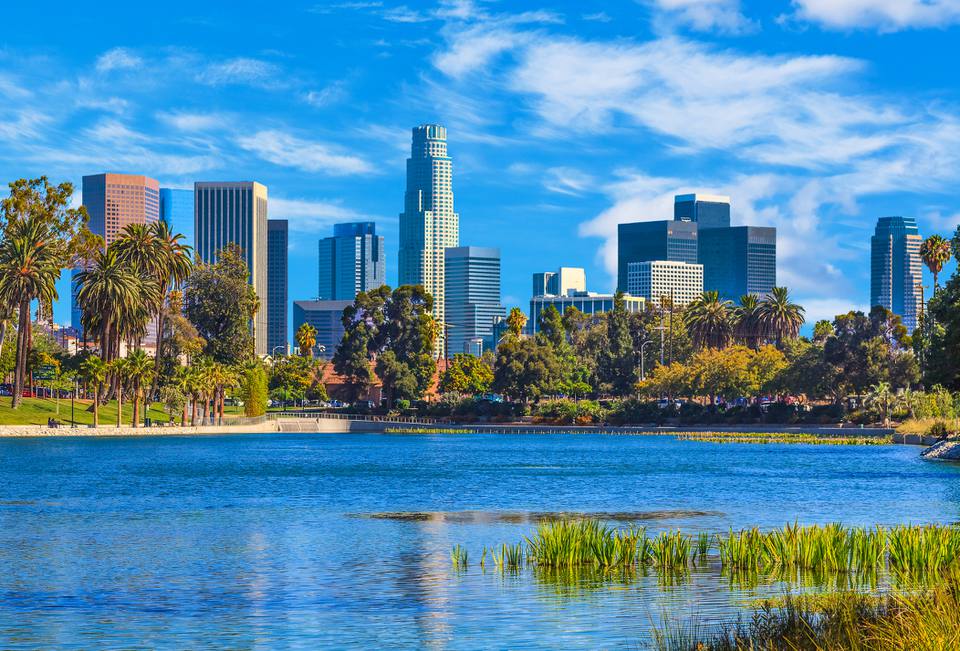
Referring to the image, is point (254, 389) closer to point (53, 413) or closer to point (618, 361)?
point (53, 413)

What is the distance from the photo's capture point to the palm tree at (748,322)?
7367 inches

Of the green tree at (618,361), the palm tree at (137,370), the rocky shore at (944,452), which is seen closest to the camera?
the rocky shore at (944,452)

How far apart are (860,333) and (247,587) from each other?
122 m

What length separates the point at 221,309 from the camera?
17288 centimetres

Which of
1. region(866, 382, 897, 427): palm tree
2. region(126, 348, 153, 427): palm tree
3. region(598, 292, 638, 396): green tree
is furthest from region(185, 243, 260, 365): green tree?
region(866, 382, 897, 427): palm tree

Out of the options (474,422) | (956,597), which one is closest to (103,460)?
(956,597)

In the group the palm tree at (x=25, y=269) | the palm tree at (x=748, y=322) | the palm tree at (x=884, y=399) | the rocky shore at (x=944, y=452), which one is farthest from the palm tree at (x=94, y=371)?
the palm tree at (x=748, y=322)

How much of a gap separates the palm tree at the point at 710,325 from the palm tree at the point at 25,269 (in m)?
93.9

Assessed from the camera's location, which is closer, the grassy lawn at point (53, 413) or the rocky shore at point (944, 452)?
the rocky shore at point (944, 452)

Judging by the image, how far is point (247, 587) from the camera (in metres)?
30.0

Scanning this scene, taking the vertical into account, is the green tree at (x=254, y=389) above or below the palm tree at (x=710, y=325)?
below

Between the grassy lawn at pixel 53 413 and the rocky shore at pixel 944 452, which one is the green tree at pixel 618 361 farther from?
the rocky shore at pixel 944 452

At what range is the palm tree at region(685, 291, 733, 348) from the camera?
188 m

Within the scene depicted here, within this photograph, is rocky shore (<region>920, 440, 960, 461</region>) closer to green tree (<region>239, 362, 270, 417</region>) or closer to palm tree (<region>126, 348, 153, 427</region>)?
palm tree (<region>126, 348, 153, 427</region>)
